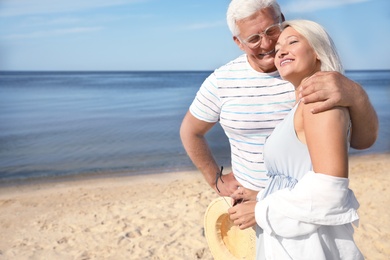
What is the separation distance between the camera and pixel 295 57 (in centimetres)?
213

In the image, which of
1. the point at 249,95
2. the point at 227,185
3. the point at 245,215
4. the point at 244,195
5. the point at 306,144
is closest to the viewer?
the point at 306,144

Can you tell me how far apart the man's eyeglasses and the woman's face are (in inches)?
17.7

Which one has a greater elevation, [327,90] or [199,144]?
[327,90]

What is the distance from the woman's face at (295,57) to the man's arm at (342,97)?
2.8 inches

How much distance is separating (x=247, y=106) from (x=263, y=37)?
0.38m

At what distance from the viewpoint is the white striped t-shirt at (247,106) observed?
280 centimetres

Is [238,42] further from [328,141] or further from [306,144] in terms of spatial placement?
[328,141]

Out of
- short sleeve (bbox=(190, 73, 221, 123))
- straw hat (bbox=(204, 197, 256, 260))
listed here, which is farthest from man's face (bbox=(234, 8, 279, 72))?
straw hat (bbox=(204, 197, 256, 260))

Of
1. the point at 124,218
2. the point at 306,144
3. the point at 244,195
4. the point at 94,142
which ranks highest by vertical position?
the point at 306,144

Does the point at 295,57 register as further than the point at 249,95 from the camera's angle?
No

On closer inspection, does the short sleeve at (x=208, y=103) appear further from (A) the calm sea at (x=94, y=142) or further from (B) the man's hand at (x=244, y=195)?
(A) the calm sea at (x=94, y=142)

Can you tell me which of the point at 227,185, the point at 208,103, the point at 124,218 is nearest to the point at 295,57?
the point at 208,103

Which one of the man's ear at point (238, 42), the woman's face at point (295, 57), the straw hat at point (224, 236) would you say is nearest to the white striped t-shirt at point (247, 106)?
the man's ear at point (238, 42)

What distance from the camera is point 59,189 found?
865 centimetres
